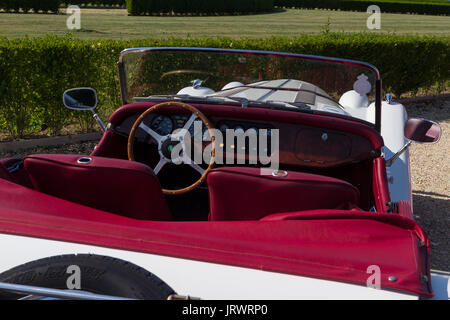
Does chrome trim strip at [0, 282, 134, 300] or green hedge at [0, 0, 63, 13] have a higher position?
green hedge at [0, 0, 63, 13]

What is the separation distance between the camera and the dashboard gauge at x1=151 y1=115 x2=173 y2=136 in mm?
3303

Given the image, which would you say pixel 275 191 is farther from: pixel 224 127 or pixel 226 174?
pixel 224 127

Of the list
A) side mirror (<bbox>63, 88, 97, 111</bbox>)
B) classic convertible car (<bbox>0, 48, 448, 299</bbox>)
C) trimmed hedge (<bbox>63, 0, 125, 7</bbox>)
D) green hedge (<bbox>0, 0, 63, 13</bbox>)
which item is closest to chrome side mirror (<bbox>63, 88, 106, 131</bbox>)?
side mirror (<bbox>63, 88, 97, 111</bbox>)

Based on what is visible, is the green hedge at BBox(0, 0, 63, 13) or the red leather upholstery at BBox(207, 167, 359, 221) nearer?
the red leather upholstery at BBox(207, 167, 359, 221)

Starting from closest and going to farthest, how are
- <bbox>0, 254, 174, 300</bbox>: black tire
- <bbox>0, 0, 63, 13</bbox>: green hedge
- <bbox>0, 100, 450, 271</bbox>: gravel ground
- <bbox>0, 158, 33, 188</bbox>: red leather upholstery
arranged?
<bbox>0, 254, 174, 300</bbox>: black tire → <bbox>0, 158, 33, 188</bbox>: red leather upholstery → <bbox>0, 100, 450, 271</bbox>: gravel ground → <bbox>0, 0, 63, 13</bbox>: green hedge

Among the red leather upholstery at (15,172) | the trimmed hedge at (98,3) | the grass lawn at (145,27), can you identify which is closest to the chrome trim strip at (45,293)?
the red leather upholstery at (15,172)

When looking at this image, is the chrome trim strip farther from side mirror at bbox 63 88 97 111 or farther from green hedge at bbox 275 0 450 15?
green hedge at bbox 275 0 450 15

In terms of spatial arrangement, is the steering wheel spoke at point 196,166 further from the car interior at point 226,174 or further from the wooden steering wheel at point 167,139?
the car interior at point 226,174

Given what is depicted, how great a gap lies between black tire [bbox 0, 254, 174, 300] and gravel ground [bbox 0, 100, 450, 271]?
271 centimetres

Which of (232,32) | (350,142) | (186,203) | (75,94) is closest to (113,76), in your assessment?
(75,94)

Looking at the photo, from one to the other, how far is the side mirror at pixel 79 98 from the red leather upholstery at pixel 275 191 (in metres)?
1.89

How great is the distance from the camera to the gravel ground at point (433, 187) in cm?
441

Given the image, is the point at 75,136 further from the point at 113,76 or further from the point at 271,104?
the point at 271,104
